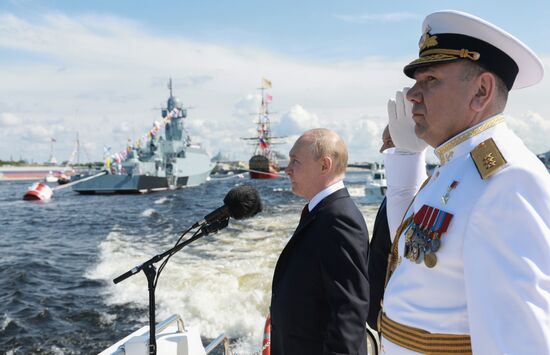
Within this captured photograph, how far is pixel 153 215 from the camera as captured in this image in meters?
24.5

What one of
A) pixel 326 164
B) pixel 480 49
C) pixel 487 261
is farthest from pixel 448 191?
pixel 326 164

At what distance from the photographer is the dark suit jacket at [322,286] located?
2.19 m

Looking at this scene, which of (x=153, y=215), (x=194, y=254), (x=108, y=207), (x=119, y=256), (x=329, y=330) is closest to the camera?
(x=329, y=330)

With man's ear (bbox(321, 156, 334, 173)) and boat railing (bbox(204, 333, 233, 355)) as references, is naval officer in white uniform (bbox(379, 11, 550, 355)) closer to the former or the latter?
man's ear (bbox(321, 156, 334, 173))

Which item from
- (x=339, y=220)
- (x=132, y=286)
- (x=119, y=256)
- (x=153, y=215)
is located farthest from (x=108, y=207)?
(x=339, y=220)

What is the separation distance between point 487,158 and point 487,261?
0.92 feet

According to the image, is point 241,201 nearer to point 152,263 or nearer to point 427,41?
point 152,263

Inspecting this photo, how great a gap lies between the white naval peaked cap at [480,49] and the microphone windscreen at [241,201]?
140 centimetres

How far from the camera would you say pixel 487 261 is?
105 cm

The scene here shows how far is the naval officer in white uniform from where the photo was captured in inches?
40.1

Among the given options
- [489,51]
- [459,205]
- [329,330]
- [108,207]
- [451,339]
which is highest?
[489,51]

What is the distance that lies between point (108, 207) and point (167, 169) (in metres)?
20.7

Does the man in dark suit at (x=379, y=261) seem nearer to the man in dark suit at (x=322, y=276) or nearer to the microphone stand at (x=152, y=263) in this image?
the man in dark suit at (x=322, y=276)

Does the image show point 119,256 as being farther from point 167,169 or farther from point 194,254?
point 167,169
